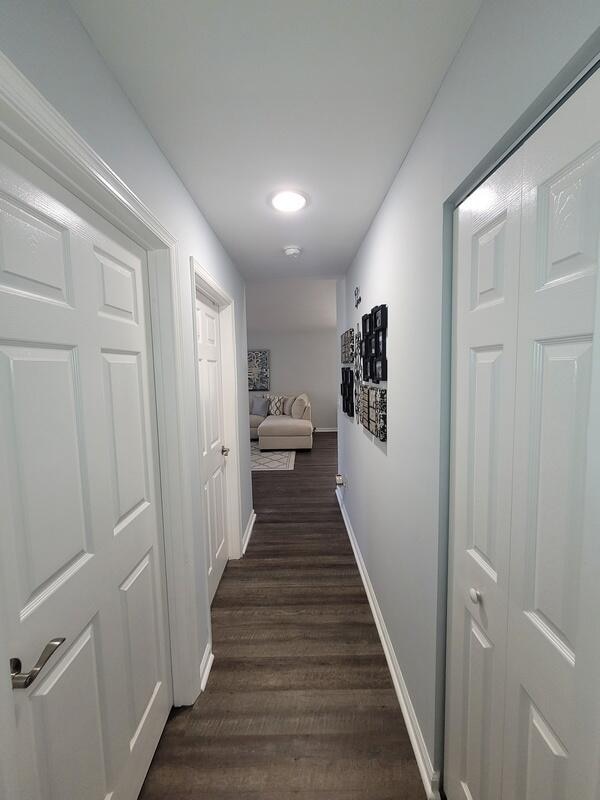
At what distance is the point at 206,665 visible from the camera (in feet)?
5.68

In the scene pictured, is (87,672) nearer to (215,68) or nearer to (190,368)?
(190,368)

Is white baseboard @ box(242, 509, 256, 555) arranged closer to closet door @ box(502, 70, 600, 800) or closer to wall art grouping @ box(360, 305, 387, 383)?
wall art grouping @ box(360, 305, 387, 383)

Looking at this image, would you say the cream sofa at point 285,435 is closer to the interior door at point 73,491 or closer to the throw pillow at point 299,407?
the throw pillow at point 299,407

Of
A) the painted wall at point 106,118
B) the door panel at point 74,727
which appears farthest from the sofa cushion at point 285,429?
the door panel at point 74,727

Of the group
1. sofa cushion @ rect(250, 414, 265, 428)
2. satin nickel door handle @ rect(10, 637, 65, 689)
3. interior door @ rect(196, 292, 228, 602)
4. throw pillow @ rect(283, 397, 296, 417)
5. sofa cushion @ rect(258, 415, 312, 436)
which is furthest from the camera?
throw pillow @ rect(283, 397, 296, 417)

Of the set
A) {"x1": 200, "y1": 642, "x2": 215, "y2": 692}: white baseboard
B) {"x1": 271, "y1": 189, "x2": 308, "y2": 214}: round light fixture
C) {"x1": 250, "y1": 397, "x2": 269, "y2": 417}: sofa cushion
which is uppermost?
{"x1": 271, "y1": 189, "x2": 308, "y2": 214}: round light fixture

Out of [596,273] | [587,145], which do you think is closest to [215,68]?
[587,145]

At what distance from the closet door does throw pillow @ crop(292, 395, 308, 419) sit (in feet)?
21.4

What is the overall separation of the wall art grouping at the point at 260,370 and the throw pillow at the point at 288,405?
0.76 meters

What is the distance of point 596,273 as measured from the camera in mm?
585

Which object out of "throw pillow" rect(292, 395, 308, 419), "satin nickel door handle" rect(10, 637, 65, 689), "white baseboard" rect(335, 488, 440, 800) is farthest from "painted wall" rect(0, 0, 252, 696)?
"throw pillow" rect(292, 395, 308, 419)

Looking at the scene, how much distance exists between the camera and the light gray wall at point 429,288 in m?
0.69

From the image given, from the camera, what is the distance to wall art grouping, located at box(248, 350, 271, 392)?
8.22m

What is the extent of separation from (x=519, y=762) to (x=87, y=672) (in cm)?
109
